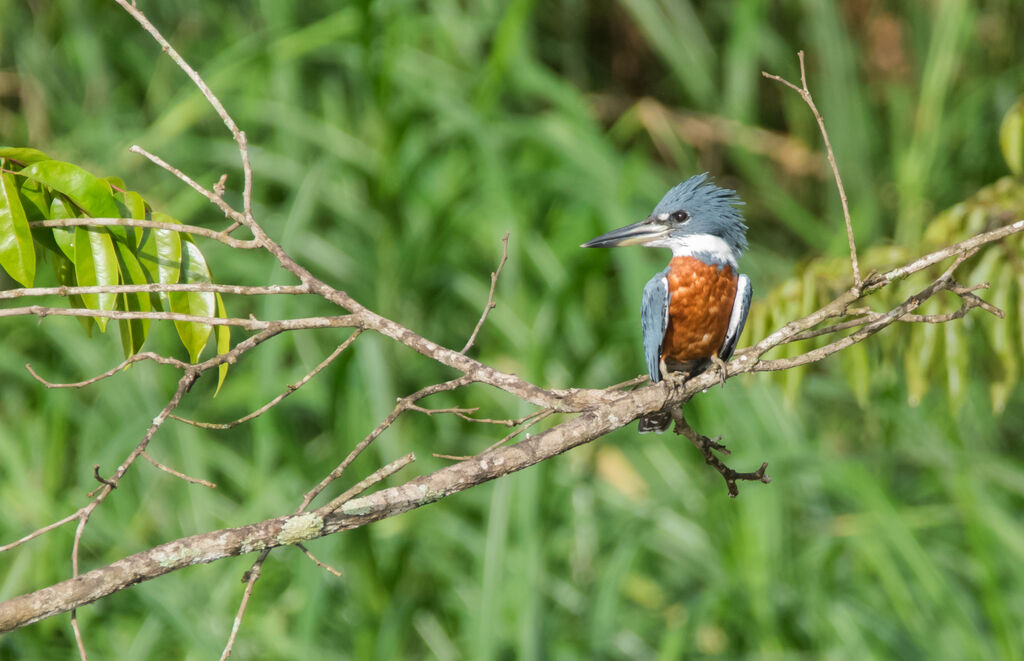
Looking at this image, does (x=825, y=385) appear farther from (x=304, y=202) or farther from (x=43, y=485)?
(x=43, y=485)

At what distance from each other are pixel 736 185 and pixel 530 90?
147cm

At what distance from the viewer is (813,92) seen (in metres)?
5.21

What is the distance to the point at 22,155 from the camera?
1.76 meters

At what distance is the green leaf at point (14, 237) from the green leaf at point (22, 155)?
0.05 metres

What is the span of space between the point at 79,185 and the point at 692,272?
4.45ft

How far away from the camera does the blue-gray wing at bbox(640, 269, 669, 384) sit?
243 cm

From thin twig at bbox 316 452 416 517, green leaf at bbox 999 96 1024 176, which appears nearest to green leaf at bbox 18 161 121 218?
thin twig at bbox 316 452 416 517

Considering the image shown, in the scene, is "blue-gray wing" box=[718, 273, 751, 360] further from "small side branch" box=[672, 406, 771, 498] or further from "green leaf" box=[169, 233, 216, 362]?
"green leaf" box=[169, 233, 216, 362]

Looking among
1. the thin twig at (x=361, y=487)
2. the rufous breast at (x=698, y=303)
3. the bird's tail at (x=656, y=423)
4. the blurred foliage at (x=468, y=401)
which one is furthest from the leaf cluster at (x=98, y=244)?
the blurred foliage at (x=468, y=401)

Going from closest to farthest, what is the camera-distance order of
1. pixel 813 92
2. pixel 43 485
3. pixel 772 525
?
pixel 772 525, pixel 43 485, pixel 813 92

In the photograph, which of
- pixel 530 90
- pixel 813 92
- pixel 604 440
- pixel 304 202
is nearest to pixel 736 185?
pixel 813 92

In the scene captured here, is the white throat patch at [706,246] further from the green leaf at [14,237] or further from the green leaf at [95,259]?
the green leaf at [14,237]

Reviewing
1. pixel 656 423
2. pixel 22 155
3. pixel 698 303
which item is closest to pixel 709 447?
pixel 656 423

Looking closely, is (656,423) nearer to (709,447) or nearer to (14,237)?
(709,447)
